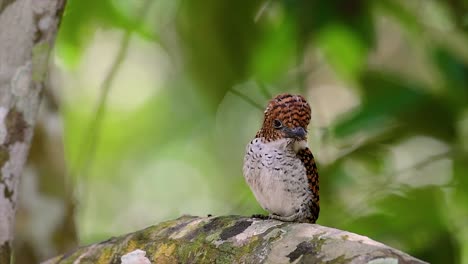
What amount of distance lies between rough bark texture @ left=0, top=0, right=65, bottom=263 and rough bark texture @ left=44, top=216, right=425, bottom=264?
0.66ft

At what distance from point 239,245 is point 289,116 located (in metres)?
0.31

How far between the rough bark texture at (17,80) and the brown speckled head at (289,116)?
0.63 metres

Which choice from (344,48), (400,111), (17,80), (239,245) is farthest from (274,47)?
(239,245)

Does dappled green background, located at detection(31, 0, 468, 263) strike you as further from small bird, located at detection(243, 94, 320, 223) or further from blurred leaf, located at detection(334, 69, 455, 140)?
small bird, located at detection(243, 94, 320, 223)

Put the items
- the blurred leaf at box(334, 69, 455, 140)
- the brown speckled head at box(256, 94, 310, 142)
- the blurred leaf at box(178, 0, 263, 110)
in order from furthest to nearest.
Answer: the blurred leaf at box(178, 0, 263, 110) → the blurred leaf at box(334, 69, 455, 140) → the brown speckled head at box(256, 94, 310, 142)

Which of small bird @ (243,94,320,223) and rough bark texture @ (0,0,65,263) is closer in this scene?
small bird @ (243,94,320,223)

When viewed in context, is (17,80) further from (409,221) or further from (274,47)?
(274,47)

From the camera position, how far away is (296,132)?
185cm

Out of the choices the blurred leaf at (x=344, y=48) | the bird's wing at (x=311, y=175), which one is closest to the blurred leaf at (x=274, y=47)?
the blurred leaf at (x=344, y=48)

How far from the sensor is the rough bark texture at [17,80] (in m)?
2.10

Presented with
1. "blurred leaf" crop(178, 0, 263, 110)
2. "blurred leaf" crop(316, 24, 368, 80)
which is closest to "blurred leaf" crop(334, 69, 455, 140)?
"blurred leaf" crop(316, 24, 368, 80)

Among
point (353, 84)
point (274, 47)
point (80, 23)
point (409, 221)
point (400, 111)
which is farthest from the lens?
point (353, 84)

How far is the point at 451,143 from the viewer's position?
11.1 ft

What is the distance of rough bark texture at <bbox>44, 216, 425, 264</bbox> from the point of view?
146 cm
